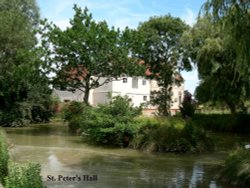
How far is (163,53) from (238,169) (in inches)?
1354

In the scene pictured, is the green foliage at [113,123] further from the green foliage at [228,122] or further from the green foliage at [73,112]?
the green foliage at [228,122]

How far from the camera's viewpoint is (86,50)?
27.8 meters

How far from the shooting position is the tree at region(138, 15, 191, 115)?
142ft

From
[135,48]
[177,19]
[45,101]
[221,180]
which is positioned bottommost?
[221,180]

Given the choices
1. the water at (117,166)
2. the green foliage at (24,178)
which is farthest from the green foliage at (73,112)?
the green foliage at (24,178)

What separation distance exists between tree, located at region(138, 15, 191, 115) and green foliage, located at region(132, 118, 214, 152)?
23921 millimetres

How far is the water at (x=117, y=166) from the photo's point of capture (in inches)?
436

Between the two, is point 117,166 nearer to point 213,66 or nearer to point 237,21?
point 237,21

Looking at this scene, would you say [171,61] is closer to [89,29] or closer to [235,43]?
[89,29]

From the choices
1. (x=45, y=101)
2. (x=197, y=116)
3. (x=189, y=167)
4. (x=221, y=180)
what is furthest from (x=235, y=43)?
(x=45, y=101)

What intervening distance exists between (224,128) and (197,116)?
150 inches

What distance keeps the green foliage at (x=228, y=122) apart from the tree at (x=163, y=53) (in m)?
10.4

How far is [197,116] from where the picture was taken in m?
33.8

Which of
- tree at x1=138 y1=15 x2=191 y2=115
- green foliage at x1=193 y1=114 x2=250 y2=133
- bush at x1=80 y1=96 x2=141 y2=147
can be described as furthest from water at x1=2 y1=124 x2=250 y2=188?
tree at x1=138 y1=15 x2=191 y2=115
